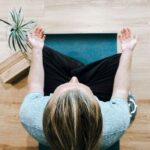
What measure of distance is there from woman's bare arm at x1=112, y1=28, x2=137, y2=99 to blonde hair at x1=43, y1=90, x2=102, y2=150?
271mm

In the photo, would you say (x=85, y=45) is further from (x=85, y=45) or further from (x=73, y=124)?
(x=73, y=124)

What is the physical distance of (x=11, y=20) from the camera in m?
1.65

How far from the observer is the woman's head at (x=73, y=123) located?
2.98 feet

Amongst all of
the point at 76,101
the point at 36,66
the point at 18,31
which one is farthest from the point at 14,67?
the point at 76,101

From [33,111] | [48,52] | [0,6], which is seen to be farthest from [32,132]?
[0,6]

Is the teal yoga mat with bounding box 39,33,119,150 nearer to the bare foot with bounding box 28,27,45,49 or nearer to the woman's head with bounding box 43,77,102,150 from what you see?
the bare foot with bounding box 28,27,45,49

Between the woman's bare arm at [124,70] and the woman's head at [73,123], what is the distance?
27 cm

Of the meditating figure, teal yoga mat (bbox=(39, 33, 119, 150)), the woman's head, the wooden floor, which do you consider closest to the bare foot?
the meditating figure

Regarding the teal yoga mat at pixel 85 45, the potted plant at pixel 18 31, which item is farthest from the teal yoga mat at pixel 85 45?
the potted plant at pixel 18 31

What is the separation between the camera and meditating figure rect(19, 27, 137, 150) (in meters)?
0.91

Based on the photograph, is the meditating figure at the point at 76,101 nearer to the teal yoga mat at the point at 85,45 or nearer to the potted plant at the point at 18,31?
the teal yoga mat at the point at 85,45

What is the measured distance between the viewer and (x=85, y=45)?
149 centimetres

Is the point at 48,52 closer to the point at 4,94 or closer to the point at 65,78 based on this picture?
the point at 65,78

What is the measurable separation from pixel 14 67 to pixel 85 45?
338 millimetres
